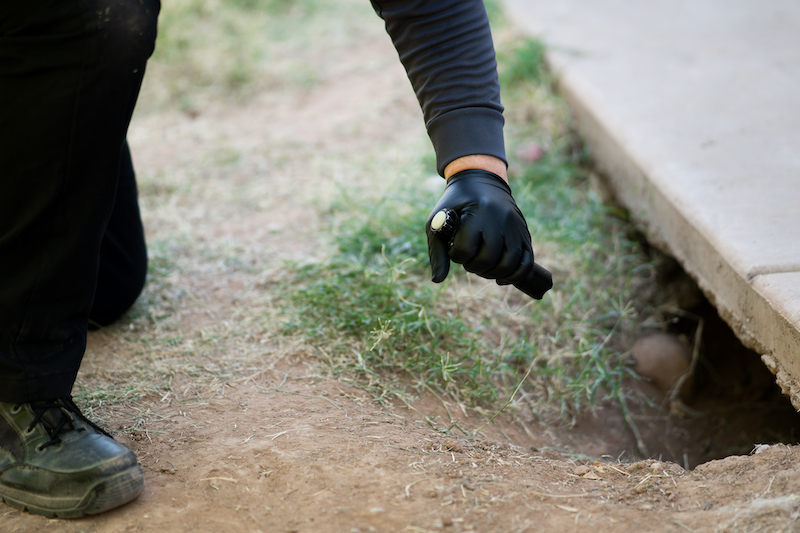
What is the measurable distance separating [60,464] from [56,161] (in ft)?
1.81

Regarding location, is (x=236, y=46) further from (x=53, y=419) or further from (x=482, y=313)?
(x=53, y=419)

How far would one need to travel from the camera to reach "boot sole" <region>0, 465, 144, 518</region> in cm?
122

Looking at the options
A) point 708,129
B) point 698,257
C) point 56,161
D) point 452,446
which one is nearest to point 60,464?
point 56,161

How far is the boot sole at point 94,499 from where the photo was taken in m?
1.22

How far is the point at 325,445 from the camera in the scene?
1378mm

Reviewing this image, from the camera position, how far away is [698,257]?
1915 millimetres

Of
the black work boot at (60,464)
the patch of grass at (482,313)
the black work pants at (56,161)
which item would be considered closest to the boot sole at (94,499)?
the black work boot at (60,464)

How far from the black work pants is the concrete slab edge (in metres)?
1.45

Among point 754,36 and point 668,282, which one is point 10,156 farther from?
point 754,36

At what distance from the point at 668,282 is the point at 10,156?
200 cm

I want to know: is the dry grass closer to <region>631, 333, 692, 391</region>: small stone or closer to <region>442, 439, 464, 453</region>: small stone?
<region>631, 333, 692, 391</region>: small stone

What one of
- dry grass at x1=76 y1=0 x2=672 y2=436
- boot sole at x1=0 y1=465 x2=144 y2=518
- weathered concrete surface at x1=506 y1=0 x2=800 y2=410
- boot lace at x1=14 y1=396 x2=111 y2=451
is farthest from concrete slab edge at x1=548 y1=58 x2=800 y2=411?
boot lace at x1=14 y1=396 x2=111 y2=451

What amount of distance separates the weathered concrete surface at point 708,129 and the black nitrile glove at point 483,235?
648mm

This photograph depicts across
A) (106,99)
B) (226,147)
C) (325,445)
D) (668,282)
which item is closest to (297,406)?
(325,445)
